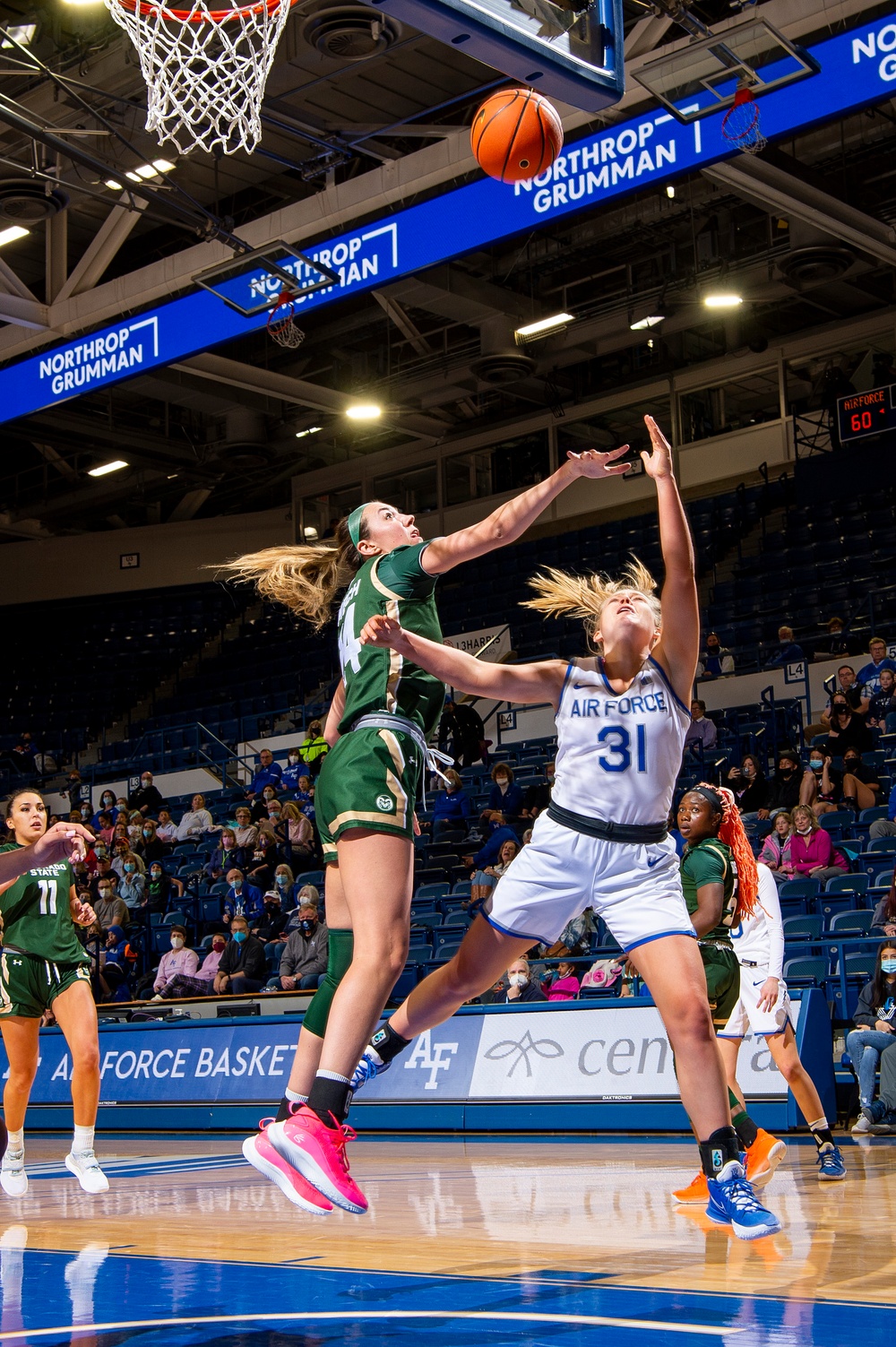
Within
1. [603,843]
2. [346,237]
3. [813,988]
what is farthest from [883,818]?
[603,843]

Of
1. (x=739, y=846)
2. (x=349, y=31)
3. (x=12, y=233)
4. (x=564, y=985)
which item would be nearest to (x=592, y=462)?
(x=739, y=846)

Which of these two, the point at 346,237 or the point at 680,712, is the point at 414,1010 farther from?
the point at 346,237

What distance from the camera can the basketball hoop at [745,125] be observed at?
30.4ft

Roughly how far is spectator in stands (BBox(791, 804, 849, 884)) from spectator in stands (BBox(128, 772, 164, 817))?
39.9ft

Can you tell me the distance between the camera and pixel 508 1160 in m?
8.73

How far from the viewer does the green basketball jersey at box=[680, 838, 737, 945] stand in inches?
272

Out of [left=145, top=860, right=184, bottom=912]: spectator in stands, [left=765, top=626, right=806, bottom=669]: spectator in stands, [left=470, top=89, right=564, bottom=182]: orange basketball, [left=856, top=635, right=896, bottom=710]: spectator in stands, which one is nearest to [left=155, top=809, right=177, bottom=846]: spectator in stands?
[left=145, top=860, right=184, bottom=912]: spectator in stands

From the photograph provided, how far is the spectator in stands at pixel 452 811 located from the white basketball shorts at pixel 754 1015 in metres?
9.12

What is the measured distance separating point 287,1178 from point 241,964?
11.4 meters

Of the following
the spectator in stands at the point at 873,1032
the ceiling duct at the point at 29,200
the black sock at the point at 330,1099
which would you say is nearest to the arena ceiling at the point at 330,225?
the ceiling duct at the point at 29,200

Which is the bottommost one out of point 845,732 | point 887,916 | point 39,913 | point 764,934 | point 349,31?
point 764,934

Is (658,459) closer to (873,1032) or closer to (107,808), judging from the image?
(873,1032)

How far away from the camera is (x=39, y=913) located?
7902mm

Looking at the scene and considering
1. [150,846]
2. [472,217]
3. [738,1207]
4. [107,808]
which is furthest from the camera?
[107,808]
